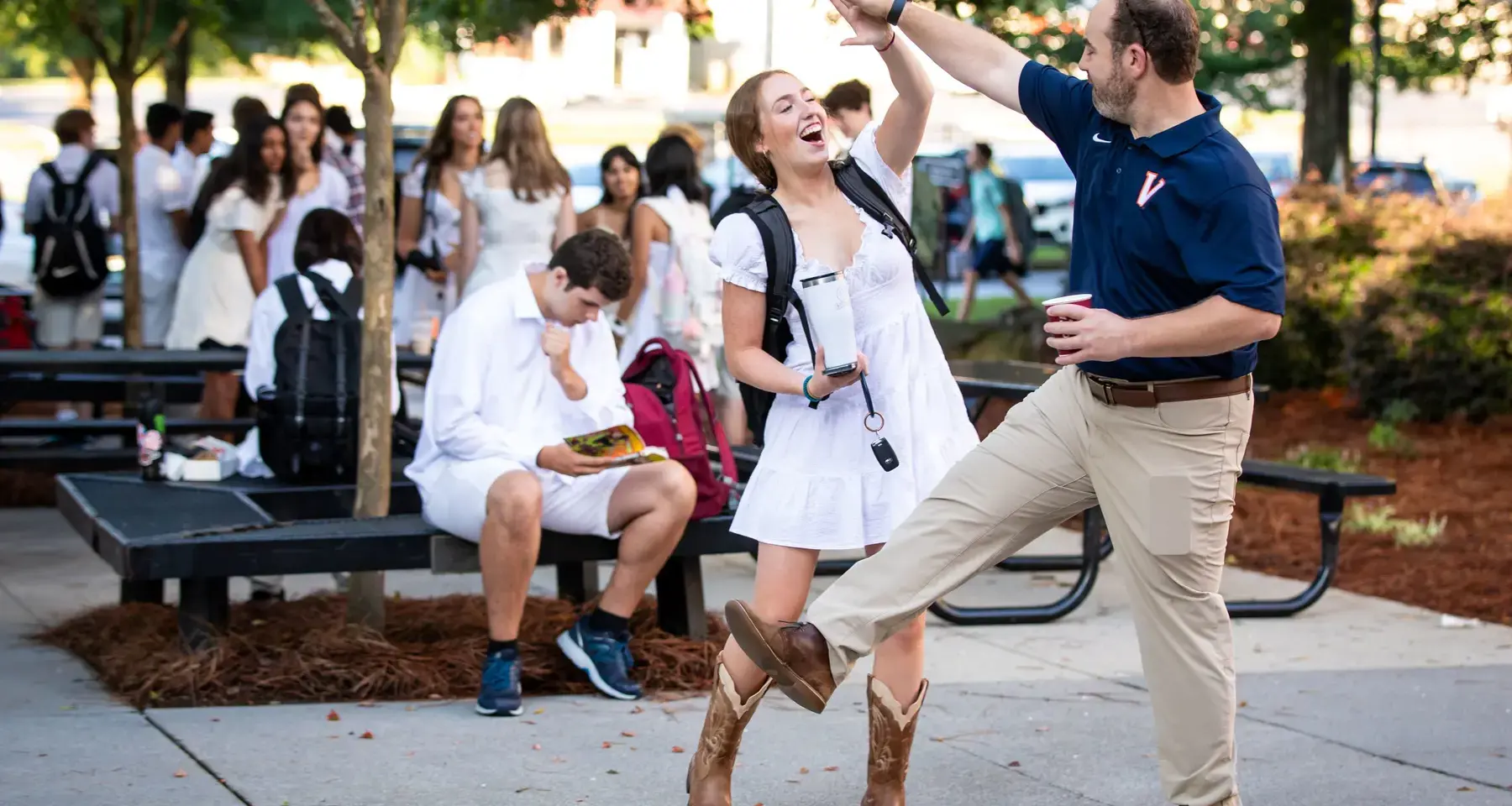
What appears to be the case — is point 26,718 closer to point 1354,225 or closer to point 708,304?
point 708,304

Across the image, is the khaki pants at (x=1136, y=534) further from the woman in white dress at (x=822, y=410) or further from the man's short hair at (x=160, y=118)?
the man's short hair at (x=160, y=118)

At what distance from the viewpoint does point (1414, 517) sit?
939 centimetres

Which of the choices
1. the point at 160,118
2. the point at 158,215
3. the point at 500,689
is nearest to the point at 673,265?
the point at 158,215

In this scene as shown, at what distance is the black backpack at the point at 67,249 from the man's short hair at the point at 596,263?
676 cm

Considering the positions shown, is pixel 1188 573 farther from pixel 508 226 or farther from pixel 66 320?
pixel 66 320

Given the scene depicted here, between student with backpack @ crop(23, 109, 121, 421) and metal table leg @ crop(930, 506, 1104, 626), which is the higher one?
student with backpack @ crop(23, 109, 121, 421)

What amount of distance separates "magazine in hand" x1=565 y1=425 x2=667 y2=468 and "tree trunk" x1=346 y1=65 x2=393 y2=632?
0.82 metres

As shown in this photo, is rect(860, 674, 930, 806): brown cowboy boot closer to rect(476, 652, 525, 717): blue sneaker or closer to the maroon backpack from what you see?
rect(476, 652, 525, 717): blue sneaker

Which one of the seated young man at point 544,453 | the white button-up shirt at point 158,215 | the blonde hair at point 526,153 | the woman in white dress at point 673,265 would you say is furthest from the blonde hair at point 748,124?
the white button-up shirt at point 158,215

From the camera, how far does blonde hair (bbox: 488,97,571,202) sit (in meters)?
8.66

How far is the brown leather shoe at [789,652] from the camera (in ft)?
12.8

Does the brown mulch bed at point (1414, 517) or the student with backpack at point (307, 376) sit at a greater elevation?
the student with backpack at point (307, 376)

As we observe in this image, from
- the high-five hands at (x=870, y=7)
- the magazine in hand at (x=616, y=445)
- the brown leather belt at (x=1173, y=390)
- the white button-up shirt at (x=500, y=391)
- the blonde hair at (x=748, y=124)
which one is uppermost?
the high-five hands at (x=870, y=7)

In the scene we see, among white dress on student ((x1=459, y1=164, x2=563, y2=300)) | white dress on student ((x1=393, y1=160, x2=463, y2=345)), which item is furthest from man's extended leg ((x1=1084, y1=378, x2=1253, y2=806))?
white dress on student ((x1=393, y1=160, x2=463, y2=345))
